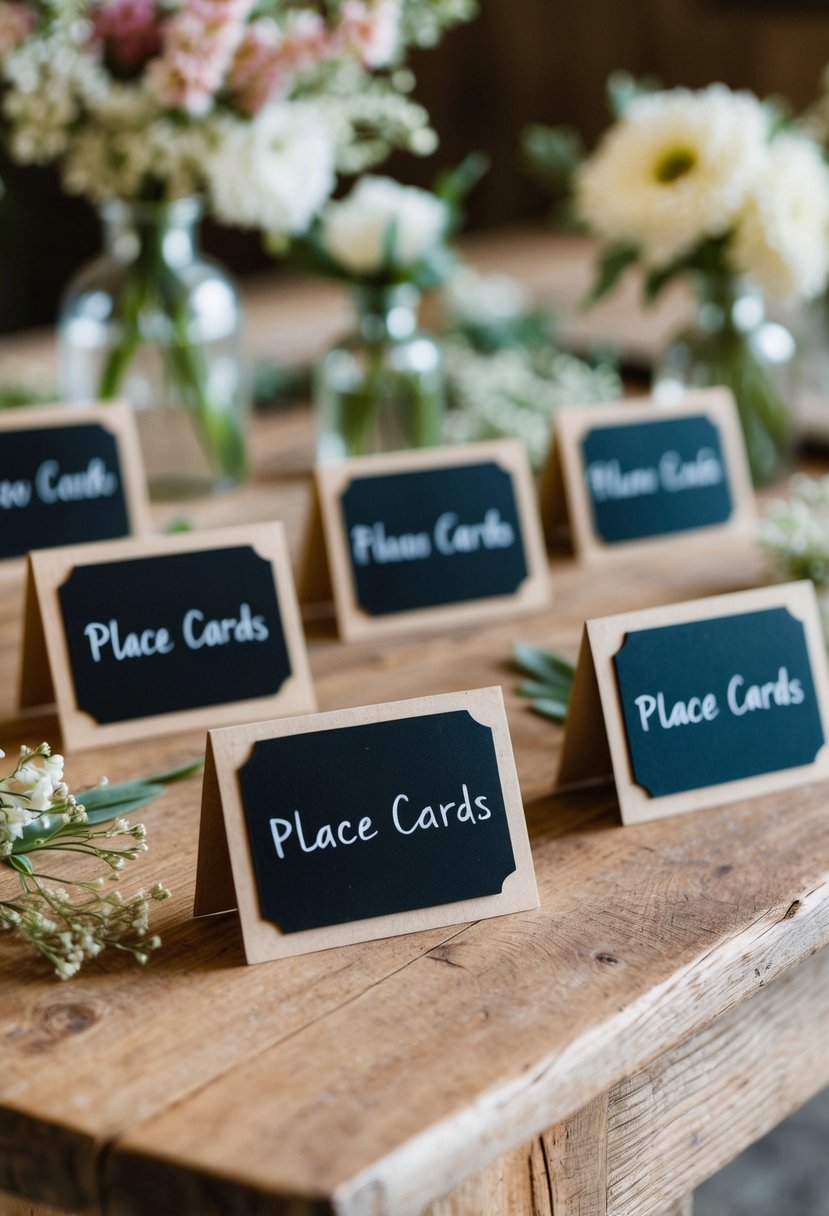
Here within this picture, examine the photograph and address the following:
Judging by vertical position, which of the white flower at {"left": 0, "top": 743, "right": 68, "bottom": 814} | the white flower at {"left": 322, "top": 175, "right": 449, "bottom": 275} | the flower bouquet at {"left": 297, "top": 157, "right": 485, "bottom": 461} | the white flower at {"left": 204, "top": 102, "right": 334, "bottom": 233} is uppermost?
the white flower at {"left": 204, "top": 102, "right": 334, "bottom": 233}

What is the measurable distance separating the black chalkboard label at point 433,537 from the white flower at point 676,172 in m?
0.38

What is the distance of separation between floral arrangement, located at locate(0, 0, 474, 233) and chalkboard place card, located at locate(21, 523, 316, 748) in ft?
1.69

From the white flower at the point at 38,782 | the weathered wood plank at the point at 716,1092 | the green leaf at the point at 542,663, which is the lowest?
the weathered wood plank at the point at 716,1092

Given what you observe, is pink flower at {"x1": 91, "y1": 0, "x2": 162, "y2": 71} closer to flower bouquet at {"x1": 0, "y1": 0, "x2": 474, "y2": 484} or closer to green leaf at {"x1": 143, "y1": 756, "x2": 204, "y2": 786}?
flower bouquet at {"x1": 0, "y1": 0, "x2": 474, "y2": 484}

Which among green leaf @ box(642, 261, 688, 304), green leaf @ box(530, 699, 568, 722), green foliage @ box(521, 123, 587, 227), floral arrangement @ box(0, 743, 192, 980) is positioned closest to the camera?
floral arrangement @ box(0, 743, 192, 980)

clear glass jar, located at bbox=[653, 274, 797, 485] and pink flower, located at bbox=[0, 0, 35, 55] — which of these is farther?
clear glass jar, located at bbox=[653, 274, 797, 485]

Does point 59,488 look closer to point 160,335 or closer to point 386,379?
point 160,335

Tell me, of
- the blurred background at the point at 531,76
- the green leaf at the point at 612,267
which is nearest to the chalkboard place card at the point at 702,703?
the green leaf at the point at 612,267

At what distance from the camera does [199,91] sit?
1.37 m

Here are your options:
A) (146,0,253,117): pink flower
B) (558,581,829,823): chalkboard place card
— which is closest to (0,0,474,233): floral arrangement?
(146,0,253,117): pink flower

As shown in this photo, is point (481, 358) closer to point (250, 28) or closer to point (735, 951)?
point (250, 28)

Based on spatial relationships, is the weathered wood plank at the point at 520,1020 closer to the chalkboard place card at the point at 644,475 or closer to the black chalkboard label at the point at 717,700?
the black chalkboard label at the point at 717,700

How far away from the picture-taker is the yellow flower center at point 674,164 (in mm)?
1522

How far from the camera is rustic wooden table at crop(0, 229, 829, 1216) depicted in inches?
27.6
